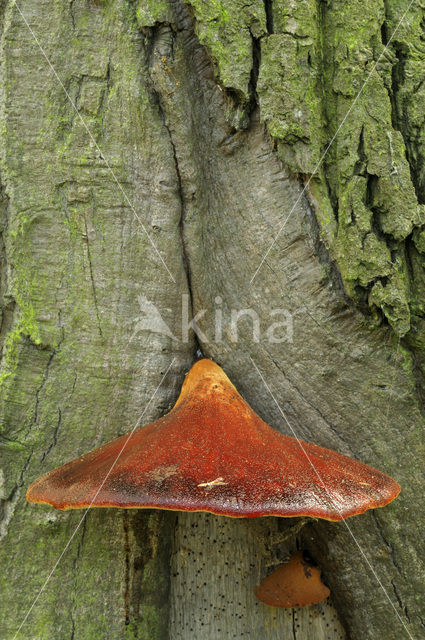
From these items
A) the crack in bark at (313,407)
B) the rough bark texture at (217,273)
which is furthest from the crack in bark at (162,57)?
the crack in bark at (313,407)

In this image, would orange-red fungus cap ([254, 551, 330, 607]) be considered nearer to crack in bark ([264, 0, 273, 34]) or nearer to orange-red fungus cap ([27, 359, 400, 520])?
orange-red fungus cap ([27, 359, 400, 520])

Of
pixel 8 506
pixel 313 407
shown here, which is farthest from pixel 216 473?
pixel 8 506

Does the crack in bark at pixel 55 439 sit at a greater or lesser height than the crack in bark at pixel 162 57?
lesser

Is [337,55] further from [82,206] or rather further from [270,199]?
[82,206]

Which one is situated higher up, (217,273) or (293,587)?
(217,273)

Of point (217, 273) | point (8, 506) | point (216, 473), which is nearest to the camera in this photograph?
point (216, 473)

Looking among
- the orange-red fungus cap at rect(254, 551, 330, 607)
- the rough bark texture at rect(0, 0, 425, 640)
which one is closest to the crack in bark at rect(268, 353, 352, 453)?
the rough bark texture at rect(0, 0, 425, 640)

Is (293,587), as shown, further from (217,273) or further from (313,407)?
(217,273)

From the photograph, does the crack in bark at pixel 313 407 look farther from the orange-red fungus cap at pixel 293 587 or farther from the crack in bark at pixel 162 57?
the crack in bark at pixel 162 57
